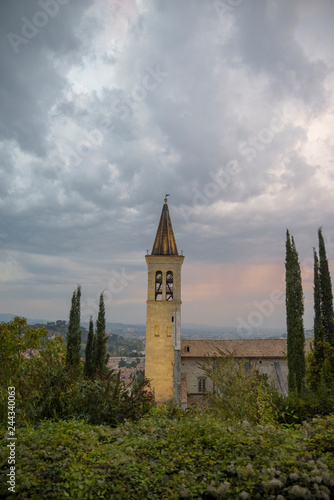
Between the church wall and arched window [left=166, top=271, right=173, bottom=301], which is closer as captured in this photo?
the church wall

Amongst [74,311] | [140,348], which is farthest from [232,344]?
[140,348]

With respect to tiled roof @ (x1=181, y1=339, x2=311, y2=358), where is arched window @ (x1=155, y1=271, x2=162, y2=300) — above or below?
above

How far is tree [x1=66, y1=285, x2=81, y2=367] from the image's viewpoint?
894 inches

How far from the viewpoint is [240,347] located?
25625 millimetres

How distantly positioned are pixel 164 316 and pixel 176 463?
68.3ft

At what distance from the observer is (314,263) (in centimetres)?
1908

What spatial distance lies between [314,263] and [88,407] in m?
16.3

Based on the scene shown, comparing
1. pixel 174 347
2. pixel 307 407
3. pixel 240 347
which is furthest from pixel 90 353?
pixel 307 407

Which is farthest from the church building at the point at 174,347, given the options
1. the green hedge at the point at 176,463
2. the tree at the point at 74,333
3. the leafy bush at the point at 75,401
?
the green hedge at the point at 176,463

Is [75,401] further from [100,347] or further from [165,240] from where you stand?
[165,240]

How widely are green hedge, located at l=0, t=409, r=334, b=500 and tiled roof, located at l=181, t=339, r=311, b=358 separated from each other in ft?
64.0

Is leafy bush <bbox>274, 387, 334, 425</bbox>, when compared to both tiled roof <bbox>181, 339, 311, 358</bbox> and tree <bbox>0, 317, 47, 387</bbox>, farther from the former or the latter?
tree <bbox>0, 317, 47, 387</bbox>

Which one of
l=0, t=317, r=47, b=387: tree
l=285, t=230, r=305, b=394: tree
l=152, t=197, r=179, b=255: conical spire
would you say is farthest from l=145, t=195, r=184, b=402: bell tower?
l=285, t=230, r=305, b=394: tree

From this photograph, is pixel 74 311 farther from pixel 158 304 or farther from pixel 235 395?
pixel 235 395
